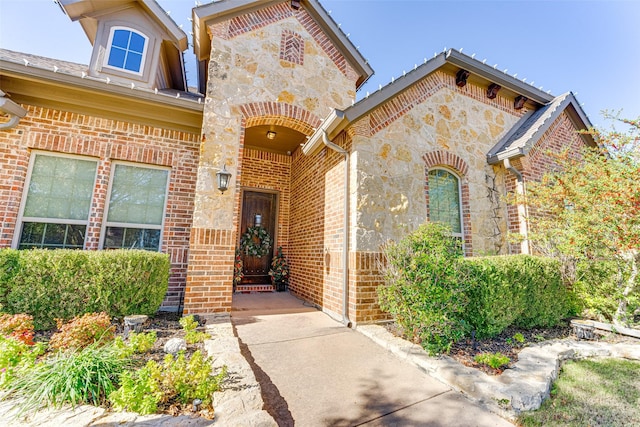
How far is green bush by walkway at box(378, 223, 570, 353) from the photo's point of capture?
3311 millimetres

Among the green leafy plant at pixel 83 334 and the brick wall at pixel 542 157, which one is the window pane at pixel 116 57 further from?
the brick wall at pixel 542 157

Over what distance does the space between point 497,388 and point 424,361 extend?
71 centimetres

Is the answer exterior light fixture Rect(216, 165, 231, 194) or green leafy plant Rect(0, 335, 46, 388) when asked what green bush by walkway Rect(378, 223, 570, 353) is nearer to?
exterior light fixture Rect(216, 165, 231, 194)

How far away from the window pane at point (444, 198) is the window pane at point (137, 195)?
5.26 meters

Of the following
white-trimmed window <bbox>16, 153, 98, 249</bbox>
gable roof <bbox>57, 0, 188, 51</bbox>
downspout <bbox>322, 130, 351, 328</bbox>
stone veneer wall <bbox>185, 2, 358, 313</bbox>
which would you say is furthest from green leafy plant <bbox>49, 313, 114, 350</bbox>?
gable roof <bbox>57, 0, 188, 51</bbox>

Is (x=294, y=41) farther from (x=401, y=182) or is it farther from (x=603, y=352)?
(x=603, y=352)

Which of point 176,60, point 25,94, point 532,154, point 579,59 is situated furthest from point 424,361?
point 579,59

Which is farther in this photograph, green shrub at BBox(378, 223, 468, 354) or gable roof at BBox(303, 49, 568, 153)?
gable roof at BBox(303, 49, 568, 153)

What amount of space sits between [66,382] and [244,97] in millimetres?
4791

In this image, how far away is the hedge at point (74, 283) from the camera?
3.26 m

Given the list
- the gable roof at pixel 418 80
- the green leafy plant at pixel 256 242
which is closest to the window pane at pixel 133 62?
the gable roof at pixel 418 80

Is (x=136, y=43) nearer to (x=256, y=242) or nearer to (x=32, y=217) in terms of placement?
(x=32, y=217)

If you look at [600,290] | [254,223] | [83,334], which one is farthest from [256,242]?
[600,290]

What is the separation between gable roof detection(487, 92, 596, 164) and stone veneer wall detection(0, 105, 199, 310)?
21.5ft
